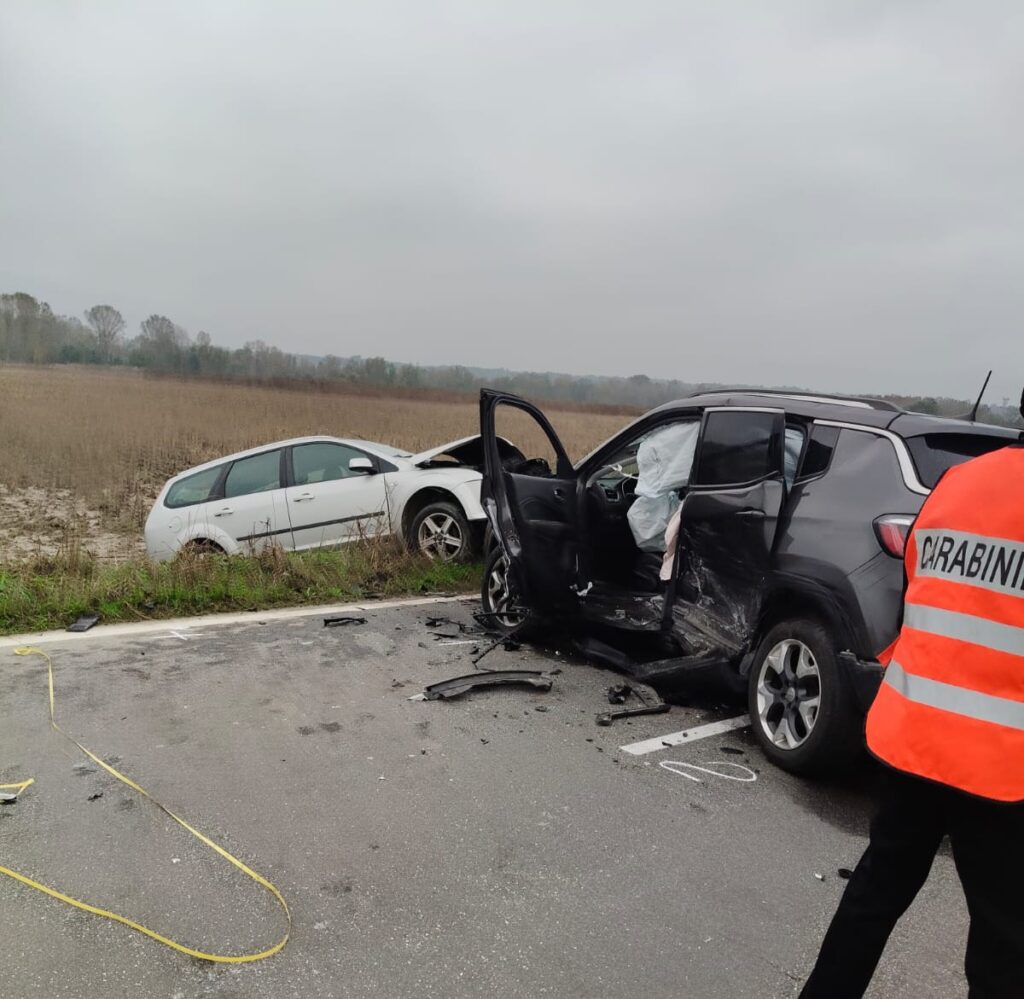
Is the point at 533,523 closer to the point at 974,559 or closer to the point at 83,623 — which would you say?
the point at 83,623

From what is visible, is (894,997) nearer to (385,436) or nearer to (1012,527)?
(1012,527)

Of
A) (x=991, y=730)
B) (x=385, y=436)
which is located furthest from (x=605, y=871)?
(x=385, y=436)

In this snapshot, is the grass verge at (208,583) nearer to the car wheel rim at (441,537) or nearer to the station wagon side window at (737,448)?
the car wheel rim at (441,537)

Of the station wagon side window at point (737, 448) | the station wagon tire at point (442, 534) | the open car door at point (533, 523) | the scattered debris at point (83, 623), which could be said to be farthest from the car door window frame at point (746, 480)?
the scattered debris at point (83, 623)

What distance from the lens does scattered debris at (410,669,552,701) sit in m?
4.53

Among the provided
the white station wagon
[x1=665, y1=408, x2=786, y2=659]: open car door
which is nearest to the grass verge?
the white station wagon

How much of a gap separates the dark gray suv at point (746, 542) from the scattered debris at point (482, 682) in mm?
502

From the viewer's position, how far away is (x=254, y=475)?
324 inches

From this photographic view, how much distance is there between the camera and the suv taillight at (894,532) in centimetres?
328

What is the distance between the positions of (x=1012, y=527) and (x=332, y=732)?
10.6 ft

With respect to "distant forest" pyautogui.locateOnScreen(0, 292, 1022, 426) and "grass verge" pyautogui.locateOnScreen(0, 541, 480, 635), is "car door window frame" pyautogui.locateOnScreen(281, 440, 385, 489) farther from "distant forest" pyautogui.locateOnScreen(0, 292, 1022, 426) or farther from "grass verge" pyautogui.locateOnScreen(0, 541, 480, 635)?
"distant forest" pyautogui.locateOnScreen(0, 292, 1022, 426)

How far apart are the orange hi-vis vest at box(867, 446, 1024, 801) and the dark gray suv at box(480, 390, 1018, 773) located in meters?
1.55

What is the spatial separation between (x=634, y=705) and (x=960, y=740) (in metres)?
2.90

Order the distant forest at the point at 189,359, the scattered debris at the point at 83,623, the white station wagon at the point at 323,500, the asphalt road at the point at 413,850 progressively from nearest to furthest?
the asphalt road at the point at 413,850 < the scattered debris at the point at 83,623 < the white station wagon at the point at 323,500 < the distant forest at the point at 189,359
